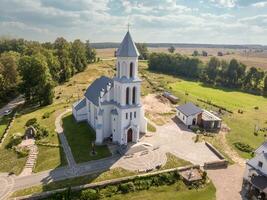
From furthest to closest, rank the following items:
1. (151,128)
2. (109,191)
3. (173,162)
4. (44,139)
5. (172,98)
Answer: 1. (172,98)
2. (151,128)
3. (44,139)
4. (173,162)
5. (109,191)

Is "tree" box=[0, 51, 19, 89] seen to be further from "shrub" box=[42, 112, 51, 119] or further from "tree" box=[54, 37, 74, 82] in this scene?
"tree" box=[54, 37, 74, 82]

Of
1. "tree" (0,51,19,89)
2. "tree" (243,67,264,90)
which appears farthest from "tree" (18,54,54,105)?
"tree" (243,67,264,90)

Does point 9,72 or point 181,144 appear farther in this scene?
point 9,72

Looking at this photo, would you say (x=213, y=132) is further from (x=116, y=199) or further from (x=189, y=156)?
(x=116, y=199)

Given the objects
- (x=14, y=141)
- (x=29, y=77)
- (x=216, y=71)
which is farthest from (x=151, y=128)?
(x=216, y=71)

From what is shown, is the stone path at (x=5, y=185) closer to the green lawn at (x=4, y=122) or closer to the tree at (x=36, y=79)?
the green lawn at (x=4, y=122)

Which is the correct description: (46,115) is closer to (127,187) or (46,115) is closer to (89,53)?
(127,187)
